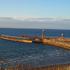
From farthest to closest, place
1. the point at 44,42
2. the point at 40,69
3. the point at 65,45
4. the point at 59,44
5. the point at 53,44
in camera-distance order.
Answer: the point at 44,42, the point at 53,44, the point at 59,44, the point at 65,45, the point at 40,69

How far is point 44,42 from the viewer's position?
4919 centimetres

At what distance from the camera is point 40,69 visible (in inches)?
607

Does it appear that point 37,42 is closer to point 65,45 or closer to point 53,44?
point 53,44

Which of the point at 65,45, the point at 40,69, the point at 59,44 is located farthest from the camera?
the point at 59,44

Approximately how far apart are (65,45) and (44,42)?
1263 centimetres

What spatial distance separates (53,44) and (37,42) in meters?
8.71

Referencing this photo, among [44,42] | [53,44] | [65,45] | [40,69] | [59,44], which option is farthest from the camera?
[44,42]

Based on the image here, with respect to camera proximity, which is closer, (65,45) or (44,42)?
(65,45)

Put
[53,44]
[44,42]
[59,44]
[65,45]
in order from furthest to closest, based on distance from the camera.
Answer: [44,42] → [53,44] → [59,44] → [65,45]

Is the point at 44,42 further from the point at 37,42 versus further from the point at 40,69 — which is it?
the point at 40,69

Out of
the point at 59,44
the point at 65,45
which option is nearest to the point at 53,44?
the point at 59,44

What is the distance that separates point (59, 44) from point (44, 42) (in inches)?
366

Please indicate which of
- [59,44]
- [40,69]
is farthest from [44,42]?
[40,69]

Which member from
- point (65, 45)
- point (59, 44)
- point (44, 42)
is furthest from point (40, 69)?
point (44, 42)
